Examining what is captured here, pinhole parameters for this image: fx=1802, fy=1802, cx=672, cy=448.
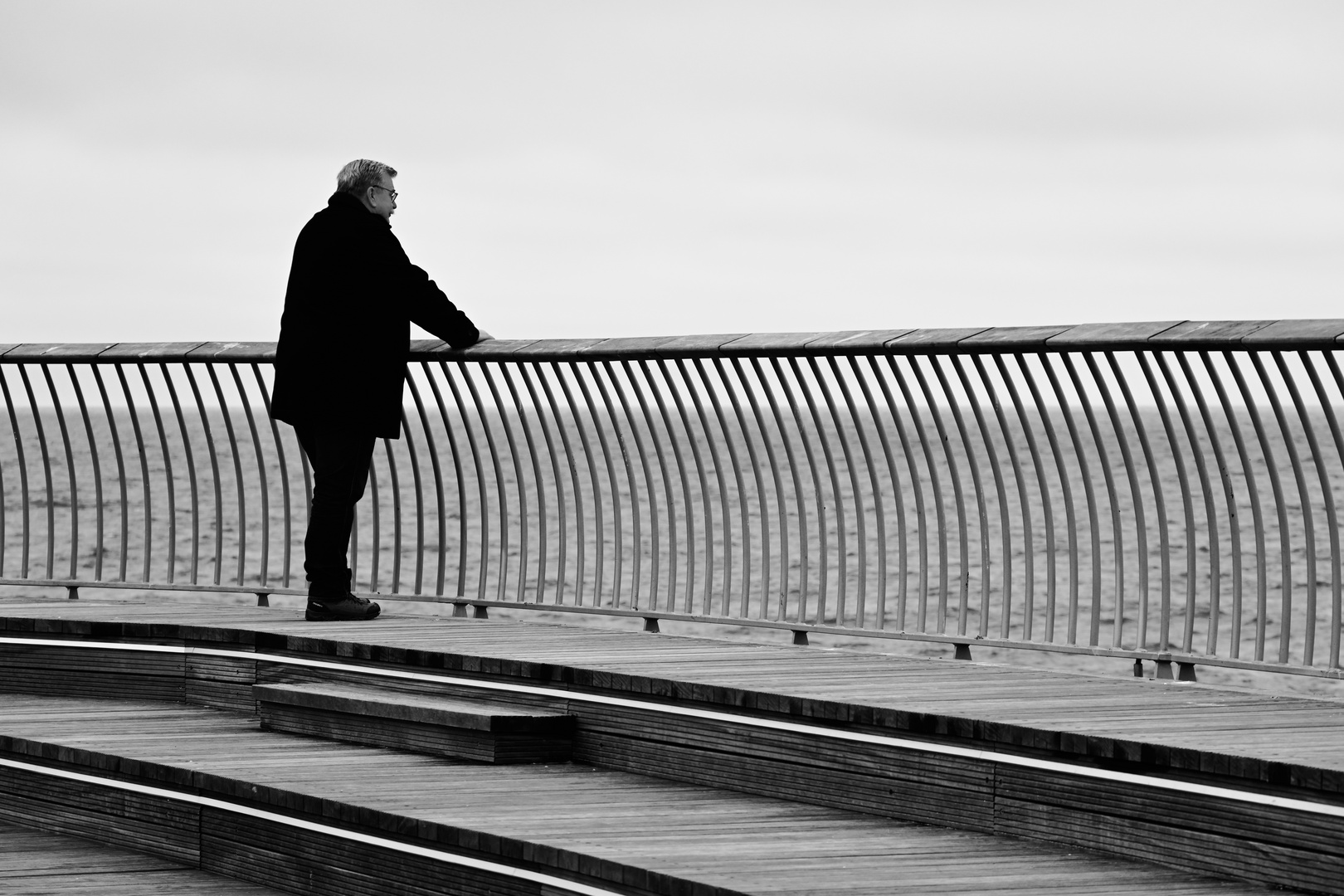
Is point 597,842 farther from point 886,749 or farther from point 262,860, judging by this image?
point 262,860

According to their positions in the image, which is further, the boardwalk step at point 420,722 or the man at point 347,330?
the man at point 347,330

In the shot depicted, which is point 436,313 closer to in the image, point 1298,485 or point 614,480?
point 614,480

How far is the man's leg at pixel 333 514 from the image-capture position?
280 inches

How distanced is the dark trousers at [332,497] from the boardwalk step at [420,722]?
117 cm

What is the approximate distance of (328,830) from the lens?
455 cm

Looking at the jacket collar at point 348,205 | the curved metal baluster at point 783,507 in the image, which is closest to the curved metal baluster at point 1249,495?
the curved metal baluster at point 783,507

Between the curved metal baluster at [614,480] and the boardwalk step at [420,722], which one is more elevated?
the curved metal baluster at [614,480]

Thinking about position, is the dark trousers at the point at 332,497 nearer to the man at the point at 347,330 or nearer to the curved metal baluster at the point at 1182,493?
the man at the point at 347,330

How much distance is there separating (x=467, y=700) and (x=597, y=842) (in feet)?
5.44

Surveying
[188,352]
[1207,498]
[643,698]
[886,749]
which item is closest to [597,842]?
[886,749]

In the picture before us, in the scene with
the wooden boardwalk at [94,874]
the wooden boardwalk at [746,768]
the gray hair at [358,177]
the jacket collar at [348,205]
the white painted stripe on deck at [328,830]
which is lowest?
the wooden boardwalk at [94,874]

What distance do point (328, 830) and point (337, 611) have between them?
2.79 metres

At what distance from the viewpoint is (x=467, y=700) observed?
565 centimetres

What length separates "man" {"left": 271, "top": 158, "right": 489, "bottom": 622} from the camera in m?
7.03
